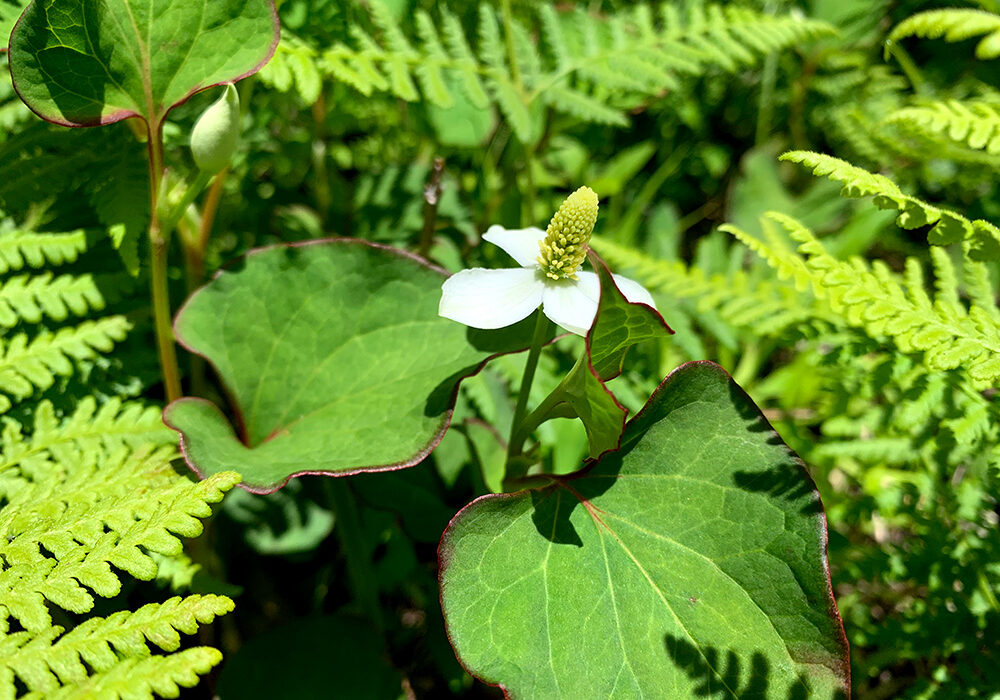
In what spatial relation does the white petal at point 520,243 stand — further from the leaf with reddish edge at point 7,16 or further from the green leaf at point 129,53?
the leaf with reddish edge at point 7,16

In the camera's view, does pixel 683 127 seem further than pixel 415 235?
Yes

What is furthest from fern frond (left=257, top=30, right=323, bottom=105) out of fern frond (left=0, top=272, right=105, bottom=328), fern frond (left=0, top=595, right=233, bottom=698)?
fern frond (left=0, top=595, right=233, bottom=698)

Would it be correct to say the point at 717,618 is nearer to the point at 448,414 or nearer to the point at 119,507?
the point at 448,414

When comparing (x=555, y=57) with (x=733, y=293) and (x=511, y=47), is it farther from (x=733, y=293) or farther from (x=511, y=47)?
(x=733, y=293)

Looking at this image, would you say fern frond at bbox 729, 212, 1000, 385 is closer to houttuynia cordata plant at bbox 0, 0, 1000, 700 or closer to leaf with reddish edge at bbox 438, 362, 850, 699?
houttuynia cordata plant at bbox 0, 0, 1000, 700

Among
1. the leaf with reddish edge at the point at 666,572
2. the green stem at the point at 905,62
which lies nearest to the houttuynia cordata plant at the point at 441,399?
the leaf with reddish edge at the point at 666,572

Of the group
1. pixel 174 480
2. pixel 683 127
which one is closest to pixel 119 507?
pixel 174 480
